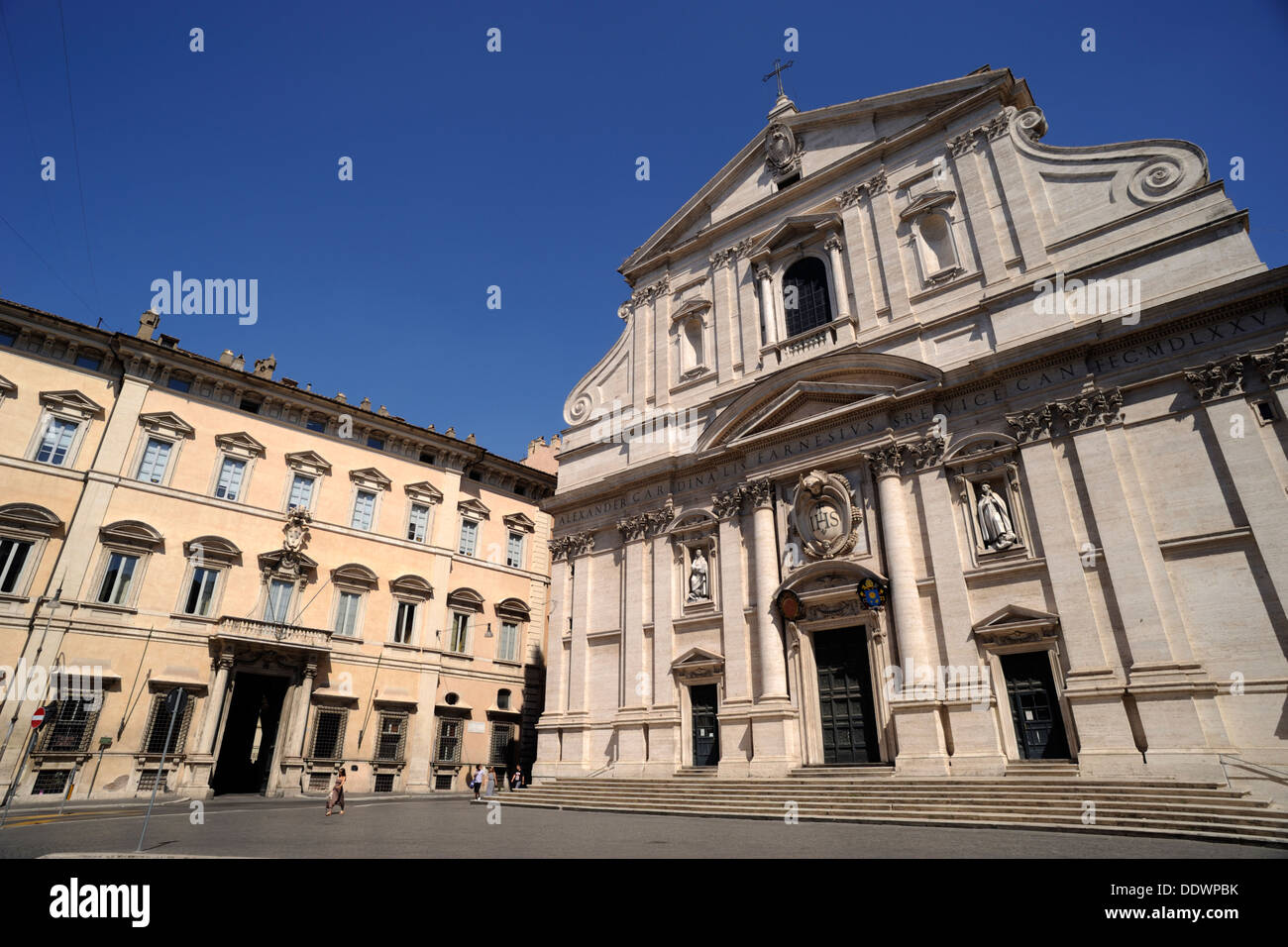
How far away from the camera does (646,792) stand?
18.5 m

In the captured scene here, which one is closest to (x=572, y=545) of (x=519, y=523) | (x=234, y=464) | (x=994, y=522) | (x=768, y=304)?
(x=519, y=523)

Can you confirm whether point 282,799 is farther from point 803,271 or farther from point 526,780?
point 803,271

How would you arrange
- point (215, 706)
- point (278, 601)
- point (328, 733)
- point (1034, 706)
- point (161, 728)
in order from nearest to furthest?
1. point (1034, 706)
2. point (161, 728)
3. point (215, 706)
4. point (328, 733)
5. point (278, 601)

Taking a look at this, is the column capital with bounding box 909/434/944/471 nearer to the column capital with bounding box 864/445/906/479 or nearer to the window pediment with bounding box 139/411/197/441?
the column capital with bounding box 864/445/906/479

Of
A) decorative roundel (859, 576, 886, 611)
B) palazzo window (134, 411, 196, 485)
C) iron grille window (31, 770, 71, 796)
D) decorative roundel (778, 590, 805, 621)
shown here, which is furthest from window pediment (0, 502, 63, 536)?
decorative roundel (859, 576, 886, 611)

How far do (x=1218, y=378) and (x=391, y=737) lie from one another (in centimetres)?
2854

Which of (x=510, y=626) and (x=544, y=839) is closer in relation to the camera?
(x=544, y=839)

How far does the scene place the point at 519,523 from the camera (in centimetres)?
3438

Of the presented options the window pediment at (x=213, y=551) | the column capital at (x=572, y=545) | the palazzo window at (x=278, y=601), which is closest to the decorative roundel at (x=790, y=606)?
the column capital at (x=572, y=545)

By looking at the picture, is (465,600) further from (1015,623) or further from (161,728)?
(1015,623)

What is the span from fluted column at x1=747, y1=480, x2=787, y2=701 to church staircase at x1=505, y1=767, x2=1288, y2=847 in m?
2.48

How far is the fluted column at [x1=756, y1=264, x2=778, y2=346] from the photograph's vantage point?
76.6ft
